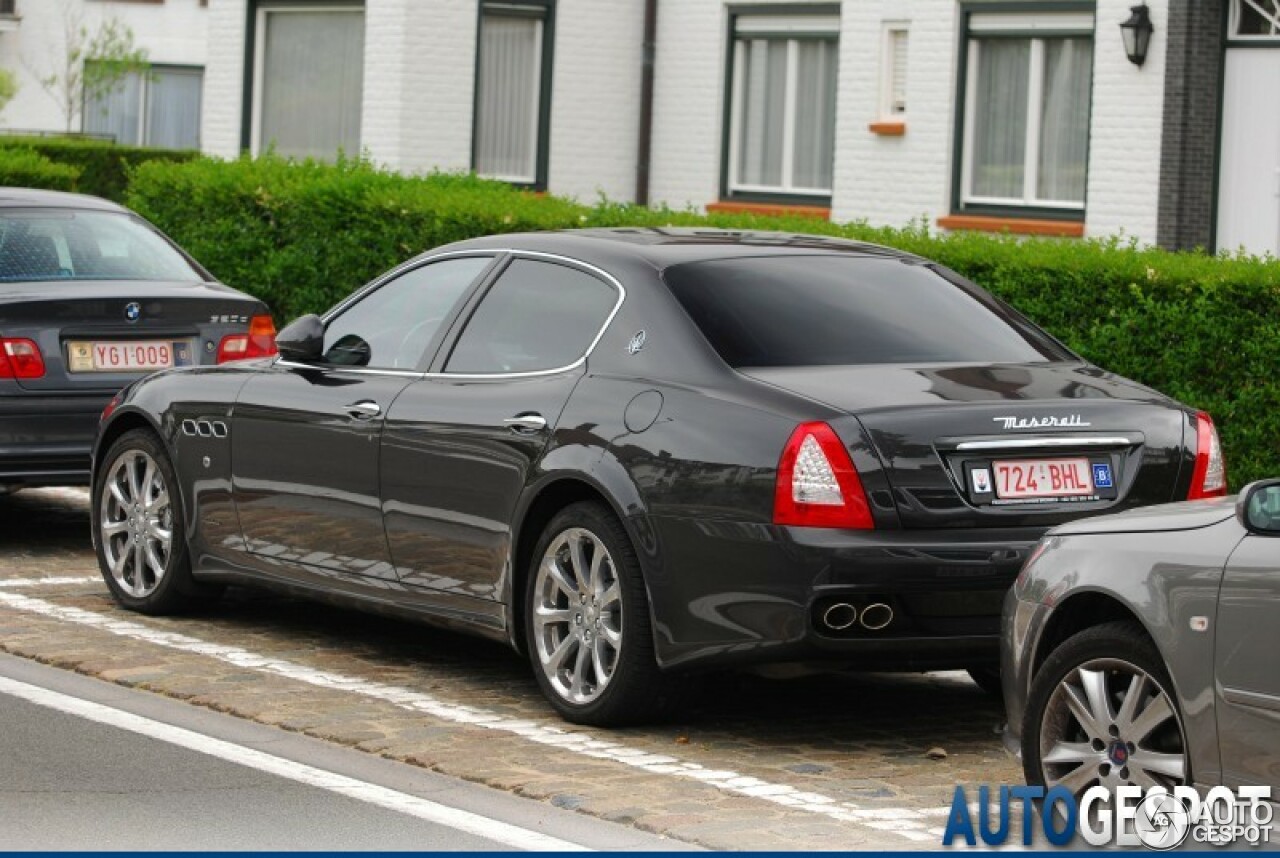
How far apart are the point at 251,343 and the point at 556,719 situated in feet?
14.6

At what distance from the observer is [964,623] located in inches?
307

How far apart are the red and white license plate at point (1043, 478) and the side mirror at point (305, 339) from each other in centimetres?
296

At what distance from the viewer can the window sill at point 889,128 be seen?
22.2 metres

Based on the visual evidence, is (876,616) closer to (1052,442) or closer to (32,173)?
(1052,442)

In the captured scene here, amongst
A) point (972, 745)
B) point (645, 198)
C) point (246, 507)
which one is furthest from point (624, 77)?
point (972, 745)

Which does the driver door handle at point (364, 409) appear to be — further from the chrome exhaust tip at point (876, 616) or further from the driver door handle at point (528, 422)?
the chrome exhaust tip at point (876, 616)

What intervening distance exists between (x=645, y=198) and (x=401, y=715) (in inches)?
656

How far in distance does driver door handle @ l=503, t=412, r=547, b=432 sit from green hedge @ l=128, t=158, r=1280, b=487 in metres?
5.04


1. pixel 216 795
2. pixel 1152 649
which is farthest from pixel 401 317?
pixel 1152 649

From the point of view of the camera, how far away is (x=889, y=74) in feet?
74.0

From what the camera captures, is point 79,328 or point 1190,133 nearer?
point 79,328

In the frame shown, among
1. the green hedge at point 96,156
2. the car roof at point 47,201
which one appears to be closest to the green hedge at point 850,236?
the car roof at point 47,201

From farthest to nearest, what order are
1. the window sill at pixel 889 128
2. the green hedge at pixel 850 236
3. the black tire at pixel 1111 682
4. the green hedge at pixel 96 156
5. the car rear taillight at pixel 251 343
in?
the green hedge at pixel 96 156 < the window sill at pixel 889 128 < the green hedge at pixel 850 236 < the car rear taillight at pixel 251 343 < the black tire at pixel 1111 682

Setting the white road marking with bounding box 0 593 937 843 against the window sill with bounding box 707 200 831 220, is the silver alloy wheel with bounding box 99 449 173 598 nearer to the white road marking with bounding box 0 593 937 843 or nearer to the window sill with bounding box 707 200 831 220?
the white road marking with bounding box 0 593 937 843
